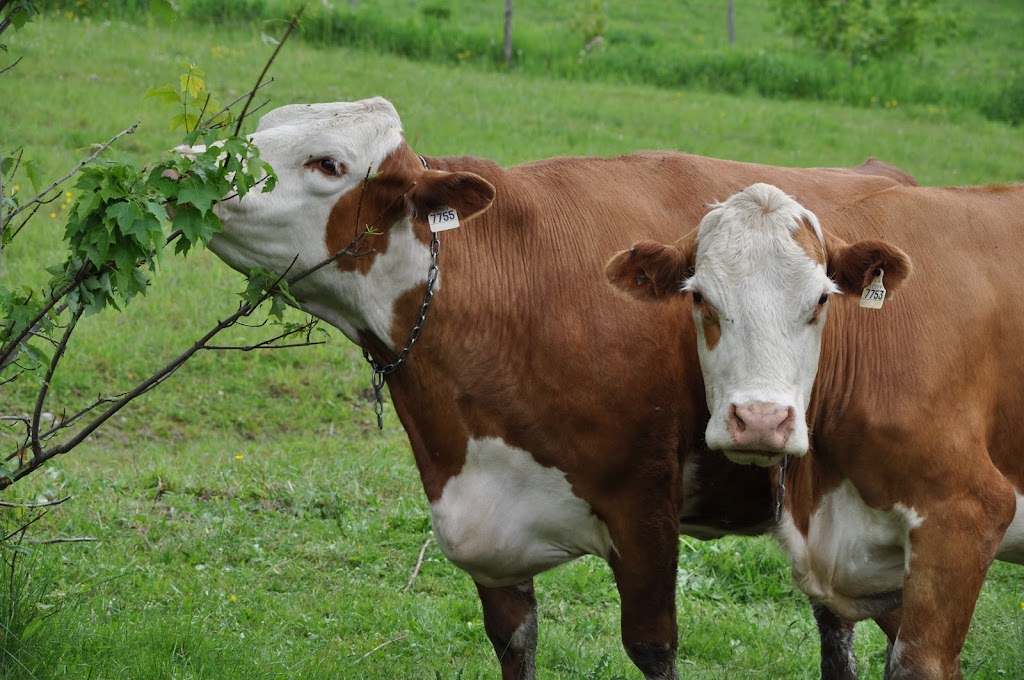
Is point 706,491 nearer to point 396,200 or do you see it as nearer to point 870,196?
point 870,196

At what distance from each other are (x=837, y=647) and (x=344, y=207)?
9.78ft

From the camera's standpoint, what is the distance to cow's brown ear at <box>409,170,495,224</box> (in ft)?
13.9

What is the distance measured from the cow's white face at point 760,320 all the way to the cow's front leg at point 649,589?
0.68m

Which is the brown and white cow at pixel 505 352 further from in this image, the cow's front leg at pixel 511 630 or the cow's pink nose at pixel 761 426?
the cow's pink nose at pixel 761 426

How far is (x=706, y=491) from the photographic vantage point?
4703mm

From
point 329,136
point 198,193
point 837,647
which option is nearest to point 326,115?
point 329,136

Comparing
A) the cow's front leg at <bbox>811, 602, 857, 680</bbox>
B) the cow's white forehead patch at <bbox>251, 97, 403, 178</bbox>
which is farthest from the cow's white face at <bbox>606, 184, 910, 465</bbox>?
the cow's front leg at <bbox>811, 602, 857, 680</bbox>

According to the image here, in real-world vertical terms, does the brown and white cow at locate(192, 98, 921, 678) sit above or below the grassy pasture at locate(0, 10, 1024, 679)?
above

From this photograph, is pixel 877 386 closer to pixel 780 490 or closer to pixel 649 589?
pixel 780 490

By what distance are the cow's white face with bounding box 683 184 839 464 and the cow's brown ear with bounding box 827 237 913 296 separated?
7 cm

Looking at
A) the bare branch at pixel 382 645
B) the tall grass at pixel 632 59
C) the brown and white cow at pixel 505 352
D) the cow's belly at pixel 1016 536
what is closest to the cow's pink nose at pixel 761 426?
the brown and white cow at pixel 505 352

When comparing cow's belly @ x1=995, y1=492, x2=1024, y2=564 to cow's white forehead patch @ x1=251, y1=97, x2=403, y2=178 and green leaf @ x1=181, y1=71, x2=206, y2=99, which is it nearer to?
cow's white forehead patch @ x1=251, y1=97, x2=403, y2=178

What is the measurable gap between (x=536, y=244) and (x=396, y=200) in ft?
2.05

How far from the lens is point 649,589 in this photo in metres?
4.53
